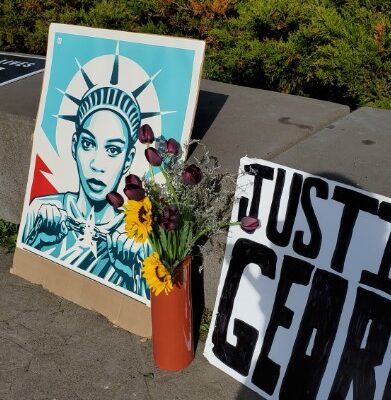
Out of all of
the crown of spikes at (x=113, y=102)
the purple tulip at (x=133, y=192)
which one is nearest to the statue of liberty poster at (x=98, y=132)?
the crown of spikes at (x=113, y=102)

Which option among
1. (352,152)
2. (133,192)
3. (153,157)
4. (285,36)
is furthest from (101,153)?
(285,36)

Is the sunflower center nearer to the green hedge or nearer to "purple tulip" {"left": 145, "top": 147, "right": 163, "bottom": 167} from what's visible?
"purple tulip" {"left": 145, "top": 147, "right": 163, "bottom": 167}

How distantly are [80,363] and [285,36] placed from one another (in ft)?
7.78

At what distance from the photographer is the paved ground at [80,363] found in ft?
9.45

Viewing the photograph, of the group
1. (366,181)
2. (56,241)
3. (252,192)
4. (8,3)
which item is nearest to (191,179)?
(252,192)

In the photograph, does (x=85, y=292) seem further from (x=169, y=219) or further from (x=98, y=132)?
(x=169, y=219)

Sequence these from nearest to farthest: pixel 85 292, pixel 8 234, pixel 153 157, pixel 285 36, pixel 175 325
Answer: pixel 153 157 < pixel 175 325 < pixel 85 292 < pixel 285 36 < pixel 8 234

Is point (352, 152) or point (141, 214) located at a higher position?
point (352, 152)

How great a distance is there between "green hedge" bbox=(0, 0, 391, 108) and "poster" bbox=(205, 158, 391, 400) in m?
1.28

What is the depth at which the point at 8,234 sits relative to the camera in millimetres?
4348

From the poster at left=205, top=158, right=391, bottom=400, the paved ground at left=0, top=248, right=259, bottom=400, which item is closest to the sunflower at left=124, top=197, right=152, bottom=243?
the poster at left=205, top=158, right=391, bottom=400

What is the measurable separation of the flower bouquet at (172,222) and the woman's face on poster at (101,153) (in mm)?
285

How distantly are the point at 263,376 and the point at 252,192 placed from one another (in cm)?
Answer: 78

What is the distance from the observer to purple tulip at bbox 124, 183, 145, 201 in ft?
8.38
